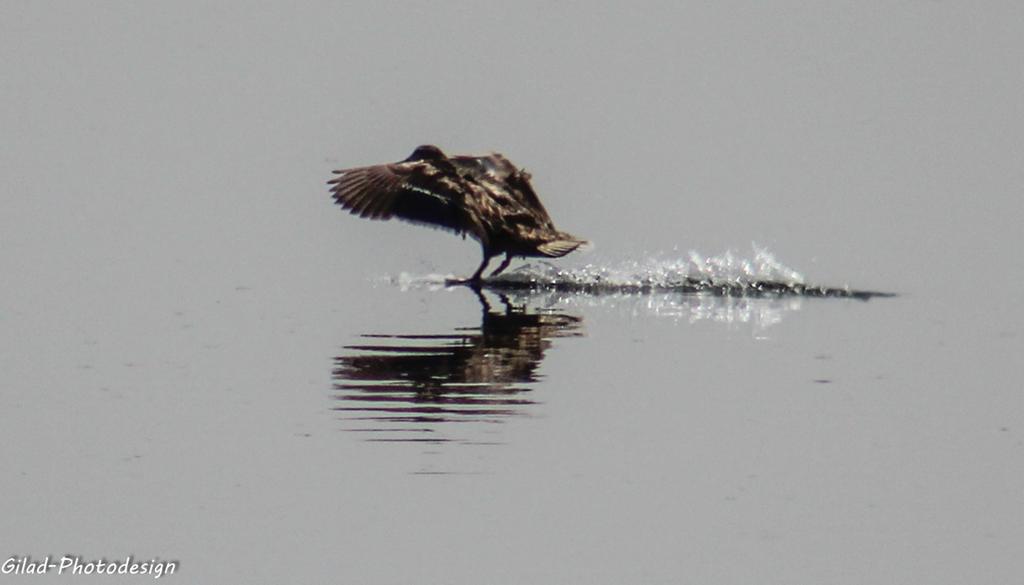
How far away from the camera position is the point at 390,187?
20812 millimetres

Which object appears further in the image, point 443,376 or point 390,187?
point 390,187

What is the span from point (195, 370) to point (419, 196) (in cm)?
528

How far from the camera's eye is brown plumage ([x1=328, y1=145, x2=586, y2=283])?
20.8m

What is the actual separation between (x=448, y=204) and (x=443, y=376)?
18.4ft

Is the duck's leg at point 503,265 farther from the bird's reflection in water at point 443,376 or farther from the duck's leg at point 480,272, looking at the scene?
the bird's reflection in water at point 443,376

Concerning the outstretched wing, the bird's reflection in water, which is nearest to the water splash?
the outstretched wing

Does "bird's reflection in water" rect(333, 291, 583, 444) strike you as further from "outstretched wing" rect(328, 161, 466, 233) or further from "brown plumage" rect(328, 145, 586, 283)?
"outstretched wing" rect(328, 161, 466, 233)

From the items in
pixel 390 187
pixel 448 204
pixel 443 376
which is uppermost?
pixel 390 187

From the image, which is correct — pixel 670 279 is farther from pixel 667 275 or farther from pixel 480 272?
pixel 480 272

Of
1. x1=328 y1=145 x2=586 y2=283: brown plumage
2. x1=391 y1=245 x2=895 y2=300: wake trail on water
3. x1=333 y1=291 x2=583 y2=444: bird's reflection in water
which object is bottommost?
x1=333 y1=291 x2=583 y2=444: bird's reflection in water

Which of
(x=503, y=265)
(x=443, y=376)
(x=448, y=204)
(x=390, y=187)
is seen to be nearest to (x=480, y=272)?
(x=503, y=265)

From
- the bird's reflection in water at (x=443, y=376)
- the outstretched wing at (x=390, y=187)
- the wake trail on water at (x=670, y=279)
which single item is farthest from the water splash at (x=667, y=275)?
the bird's reflection in water at (x=443, y=376)

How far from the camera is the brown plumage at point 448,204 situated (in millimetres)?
20797

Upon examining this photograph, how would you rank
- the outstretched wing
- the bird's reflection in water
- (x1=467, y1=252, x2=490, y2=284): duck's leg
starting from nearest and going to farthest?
1. the bird's reflection in water
2. the outstretched wing
3. (x1=467, y1=252, x2=490, y2=284): duck's leg
